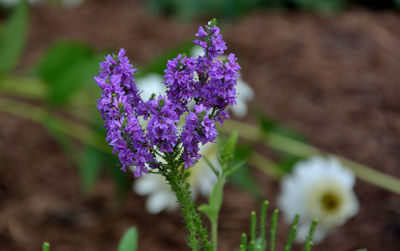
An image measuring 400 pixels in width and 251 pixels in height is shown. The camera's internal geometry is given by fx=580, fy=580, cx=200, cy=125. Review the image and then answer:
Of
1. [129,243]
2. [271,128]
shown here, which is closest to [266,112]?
[271,128]

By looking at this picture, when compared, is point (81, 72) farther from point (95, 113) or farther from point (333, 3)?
point (333, 3)

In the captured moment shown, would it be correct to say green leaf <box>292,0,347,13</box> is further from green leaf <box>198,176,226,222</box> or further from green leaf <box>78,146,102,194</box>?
green leaf <box>198,176,226,222</box>

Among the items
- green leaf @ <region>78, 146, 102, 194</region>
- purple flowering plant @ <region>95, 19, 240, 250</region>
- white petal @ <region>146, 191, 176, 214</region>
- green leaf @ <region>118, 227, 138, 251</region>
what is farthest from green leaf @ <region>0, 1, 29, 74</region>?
purple flowering plant @ <region>95, 19, 240, 250</region>

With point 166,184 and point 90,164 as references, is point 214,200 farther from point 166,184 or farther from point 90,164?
point 90,164

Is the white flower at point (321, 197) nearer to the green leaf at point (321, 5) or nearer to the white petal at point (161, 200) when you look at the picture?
the white petal at point (161, 200)

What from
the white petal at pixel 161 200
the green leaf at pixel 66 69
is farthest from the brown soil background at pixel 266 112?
the green leaf at pixel 66 69

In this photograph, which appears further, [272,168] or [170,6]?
[170,6]

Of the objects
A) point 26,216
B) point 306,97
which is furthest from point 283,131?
point 26,216

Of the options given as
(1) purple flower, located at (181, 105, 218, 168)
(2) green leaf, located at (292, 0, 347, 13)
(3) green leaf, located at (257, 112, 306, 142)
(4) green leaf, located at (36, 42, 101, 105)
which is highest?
(2) green leaf, located at (292, 0, 347, 13)
